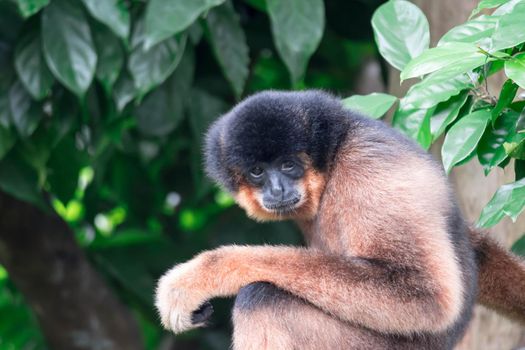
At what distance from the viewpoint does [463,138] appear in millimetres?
3350

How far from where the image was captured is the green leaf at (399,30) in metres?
4.05

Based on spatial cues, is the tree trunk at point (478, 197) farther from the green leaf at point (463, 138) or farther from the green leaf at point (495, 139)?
the green leaf at point (463, 138)

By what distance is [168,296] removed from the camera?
3.90m

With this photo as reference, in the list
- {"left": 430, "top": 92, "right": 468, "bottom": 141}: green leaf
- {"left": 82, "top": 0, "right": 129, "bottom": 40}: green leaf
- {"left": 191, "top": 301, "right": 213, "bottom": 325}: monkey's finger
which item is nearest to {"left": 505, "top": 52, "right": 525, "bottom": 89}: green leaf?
{"left": 430, "top": 92, "right": 468, "bottom": 141}: green leaf

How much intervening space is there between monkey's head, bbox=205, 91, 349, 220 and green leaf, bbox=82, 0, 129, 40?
87 cm

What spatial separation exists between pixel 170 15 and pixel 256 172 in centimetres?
95

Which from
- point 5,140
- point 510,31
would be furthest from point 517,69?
point 5,140

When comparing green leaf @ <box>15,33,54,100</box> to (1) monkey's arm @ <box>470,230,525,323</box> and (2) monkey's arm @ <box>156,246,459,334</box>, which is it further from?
(1) monkey's arm @ <box>470,230,525,323</box>

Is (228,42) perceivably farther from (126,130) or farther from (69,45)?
(126,130)

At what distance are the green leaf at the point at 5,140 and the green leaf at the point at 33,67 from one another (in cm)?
39

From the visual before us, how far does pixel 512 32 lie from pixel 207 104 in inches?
145

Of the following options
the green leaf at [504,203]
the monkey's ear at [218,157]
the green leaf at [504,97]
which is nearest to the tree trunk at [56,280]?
the monkey's ear at [218,157]

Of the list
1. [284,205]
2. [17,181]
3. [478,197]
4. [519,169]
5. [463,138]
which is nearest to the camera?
[463,138]

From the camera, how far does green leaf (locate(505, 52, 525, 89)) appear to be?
2967 millimetres
